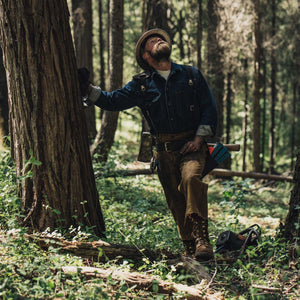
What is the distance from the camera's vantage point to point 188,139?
16.8 ft

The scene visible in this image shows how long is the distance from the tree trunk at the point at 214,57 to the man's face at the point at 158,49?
11353 millimetres

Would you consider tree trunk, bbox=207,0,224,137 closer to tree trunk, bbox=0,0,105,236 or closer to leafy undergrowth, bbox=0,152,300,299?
leafy undergrowth, bbox=0,152,300,299

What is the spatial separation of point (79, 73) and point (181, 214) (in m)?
2.21

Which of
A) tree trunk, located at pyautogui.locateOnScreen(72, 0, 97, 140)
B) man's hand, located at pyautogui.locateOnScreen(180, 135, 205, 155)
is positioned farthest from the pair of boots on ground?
tree trunk, located at pyautogui.locateOnScreen(72, 0, 97, 140)

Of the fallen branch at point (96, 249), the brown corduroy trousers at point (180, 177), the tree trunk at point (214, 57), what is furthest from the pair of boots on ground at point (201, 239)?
the tree trunk at point (214, 57)

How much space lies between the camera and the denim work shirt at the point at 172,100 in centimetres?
498

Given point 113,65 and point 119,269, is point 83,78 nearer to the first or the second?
point 119,269

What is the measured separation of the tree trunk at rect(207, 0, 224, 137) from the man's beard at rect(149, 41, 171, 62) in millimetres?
11435

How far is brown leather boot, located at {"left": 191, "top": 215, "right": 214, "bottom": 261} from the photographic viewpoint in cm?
442

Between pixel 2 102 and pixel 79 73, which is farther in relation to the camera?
pixel 2 102

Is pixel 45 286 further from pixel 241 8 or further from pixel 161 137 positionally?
pixel 241 8

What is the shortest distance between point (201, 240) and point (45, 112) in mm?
2267

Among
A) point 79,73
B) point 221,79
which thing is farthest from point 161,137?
point 221,79

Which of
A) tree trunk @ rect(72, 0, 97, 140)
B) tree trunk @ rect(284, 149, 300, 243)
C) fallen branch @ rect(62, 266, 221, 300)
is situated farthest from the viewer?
tree trunk @ rect(72, 0, 97, 140)
